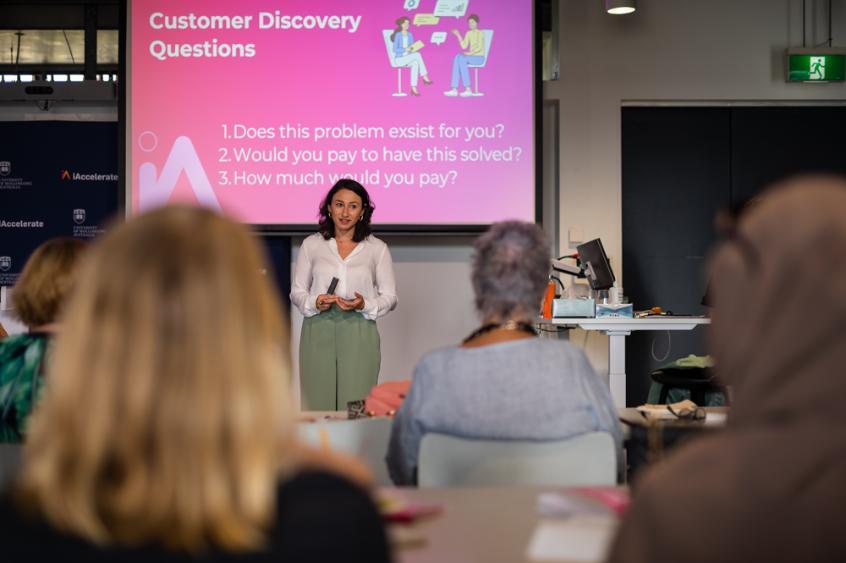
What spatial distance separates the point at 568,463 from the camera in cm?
187

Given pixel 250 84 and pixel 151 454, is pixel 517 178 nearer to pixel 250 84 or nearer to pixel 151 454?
pixel 250 84

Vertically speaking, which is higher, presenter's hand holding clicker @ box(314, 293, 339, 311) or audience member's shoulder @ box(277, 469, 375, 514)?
presenter's hand holding clicker @ box(314, 293, 339, 311)

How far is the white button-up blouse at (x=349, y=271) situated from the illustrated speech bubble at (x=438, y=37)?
1826mm

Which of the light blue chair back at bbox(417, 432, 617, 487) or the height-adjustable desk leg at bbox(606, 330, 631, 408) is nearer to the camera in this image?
the light blue chair back at bbox(417, 432, 617, 487)

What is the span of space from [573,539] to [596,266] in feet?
13.4

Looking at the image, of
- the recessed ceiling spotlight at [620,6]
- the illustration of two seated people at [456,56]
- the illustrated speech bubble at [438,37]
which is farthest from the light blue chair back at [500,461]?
the recessed ceiling spotlight at [620,6]

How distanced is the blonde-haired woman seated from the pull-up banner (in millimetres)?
5985

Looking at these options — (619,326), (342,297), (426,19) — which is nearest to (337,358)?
(342,297)

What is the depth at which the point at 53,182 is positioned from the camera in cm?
661

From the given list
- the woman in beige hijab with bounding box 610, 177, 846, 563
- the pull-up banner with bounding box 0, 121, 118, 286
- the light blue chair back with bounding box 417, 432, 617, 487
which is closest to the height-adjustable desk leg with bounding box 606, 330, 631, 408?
the light blue chair back with bounding box 417, 432, 617, 487

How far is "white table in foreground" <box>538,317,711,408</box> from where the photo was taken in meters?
5.03

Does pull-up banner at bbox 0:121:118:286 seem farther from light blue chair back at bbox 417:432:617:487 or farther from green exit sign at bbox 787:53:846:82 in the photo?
light blue chair back at bbox 417:432:617:487

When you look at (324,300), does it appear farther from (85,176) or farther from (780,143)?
(780,143)

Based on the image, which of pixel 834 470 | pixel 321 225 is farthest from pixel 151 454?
pixel 321 225
